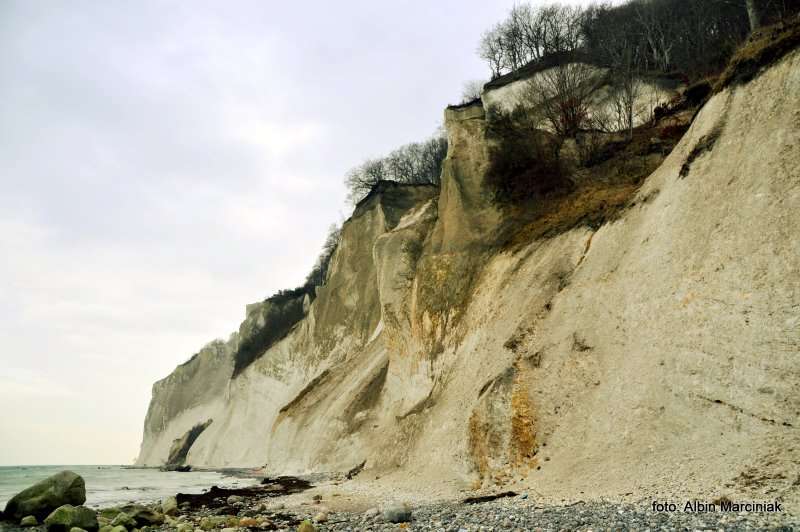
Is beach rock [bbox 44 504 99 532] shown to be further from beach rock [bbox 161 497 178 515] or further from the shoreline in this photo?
beach rock [bbox 161 497 178 515]

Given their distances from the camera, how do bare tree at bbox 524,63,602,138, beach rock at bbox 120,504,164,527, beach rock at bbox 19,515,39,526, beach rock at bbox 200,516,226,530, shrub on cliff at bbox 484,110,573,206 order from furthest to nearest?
1. bare tree at bbox 524,63,602,138
2. shrub on cliff at bbox 484,110,573,206
3. beach rock at bbox 19,515,39,526
4. beach rock at bbox 120,504,164,527
5. beach rock at bbox 200,516,226,530

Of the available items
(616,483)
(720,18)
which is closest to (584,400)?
(616,483)

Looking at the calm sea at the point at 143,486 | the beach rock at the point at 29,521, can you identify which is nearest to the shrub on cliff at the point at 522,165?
the beach rock at the point at 29,521

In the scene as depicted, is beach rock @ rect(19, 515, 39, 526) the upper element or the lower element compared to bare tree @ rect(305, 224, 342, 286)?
lower

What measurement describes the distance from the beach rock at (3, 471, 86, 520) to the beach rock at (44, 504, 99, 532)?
92.2 inches

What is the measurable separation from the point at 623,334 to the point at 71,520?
11.5 meters

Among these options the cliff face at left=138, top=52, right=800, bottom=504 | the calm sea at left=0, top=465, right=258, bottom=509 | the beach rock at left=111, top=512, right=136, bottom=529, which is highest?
the cliff face at left=138, top=52, right=800, bottom=504

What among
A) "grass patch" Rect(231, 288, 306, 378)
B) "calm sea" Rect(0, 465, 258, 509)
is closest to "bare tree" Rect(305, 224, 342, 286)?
"grass patch" Rect(231, 288, 306, 378)

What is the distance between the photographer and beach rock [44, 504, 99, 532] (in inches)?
397

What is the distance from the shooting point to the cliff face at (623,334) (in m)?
7.50

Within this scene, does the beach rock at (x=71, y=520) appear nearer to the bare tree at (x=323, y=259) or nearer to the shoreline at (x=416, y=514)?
the shoreline at (x=416, y=514)

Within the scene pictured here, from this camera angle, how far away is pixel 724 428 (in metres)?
7.43

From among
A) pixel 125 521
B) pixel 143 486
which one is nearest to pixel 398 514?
pixel 125 521

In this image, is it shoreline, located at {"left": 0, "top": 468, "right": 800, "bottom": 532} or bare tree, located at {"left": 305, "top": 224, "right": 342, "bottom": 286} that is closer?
shoreline, located at {"left": 0, "top": 468, "right": 800, "bottom": 532}
